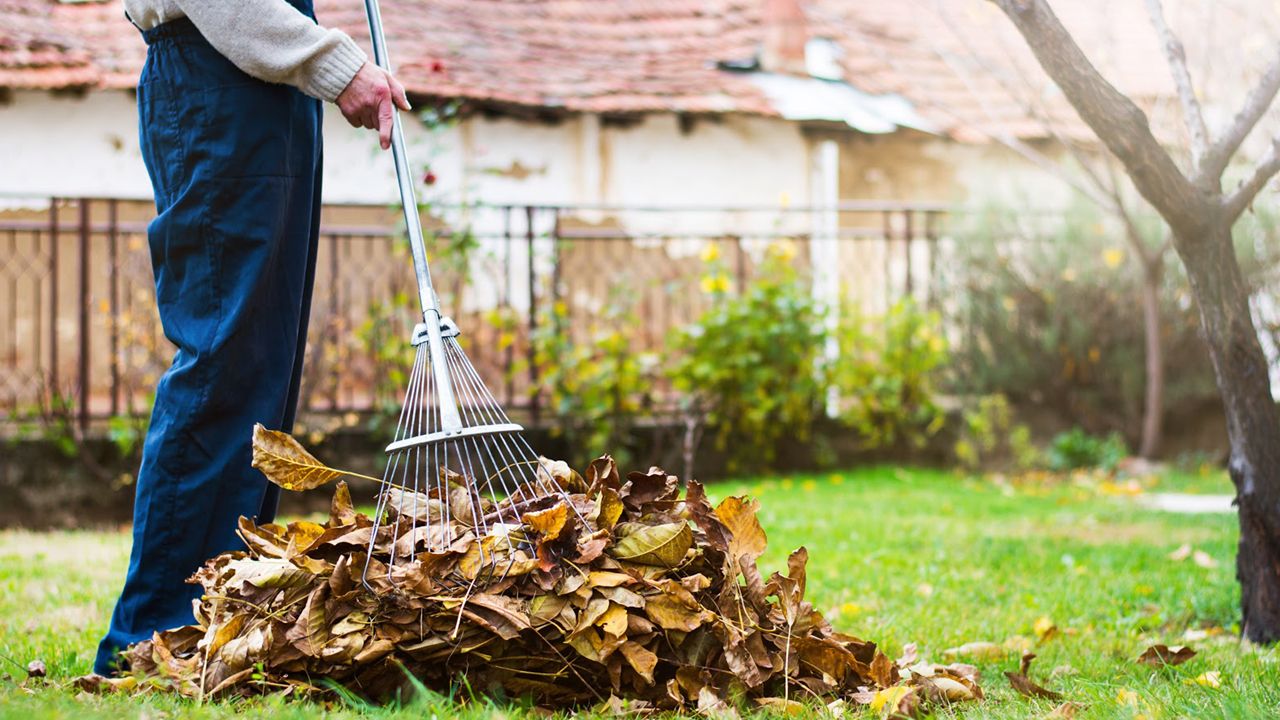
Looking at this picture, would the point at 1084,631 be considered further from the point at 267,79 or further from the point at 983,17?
the point at 983,17

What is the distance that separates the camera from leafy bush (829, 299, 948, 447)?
22.9ft

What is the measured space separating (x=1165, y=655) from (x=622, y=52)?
7.53m

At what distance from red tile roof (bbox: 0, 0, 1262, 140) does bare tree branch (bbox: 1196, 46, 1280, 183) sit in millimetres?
4264

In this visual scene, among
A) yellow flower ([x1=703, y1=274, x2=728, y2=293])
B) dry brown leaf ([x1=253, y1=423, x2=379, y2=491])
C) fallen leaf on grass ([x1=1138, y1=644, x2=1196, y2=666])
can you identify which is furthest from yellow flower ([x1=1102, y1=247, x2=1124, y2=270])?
dry brown leaf ([x1=253, y1=423, x2=379, y2=491])

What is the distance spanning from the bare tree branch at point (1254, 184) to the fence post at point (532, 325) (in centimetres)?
418

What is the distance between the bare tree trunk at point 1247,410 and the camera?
269cm

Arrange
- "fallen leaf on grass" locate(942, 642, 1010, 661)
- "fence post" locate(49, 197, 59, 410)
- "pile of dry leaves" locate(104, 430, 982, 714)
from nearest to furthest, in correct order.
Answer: "pile of dry leaves" locate(104, 430, 982, 714) < "fallen leaf on grass" locate(942, 642, 1010, 661) < "fence post" locate(49, 197, 59, 410)

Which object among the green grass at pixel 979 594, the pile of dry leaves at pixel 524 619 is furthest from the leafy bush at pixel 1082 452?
the pile of dry leaves at pixel 524 619

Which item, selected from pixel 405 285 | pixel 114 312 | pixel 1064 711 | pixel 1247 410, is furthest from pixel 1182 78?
pixel 114 312

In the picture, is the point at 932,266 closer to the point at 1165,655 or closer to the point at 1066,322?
the point at 1066,322

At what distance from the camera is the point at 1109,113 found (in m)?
2.57

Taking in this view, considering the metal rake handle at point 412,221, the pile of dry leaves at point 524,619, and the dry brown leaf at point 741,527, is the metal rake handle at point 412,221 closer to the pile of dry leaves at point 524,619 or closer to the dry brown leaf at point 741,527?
the pile of dry leaves at point 524,619

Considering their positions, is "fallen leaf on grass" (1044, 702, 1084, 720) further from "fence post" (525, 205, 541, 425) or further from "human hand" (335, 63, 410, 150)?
"fence post" (525, 205, 541, 425)

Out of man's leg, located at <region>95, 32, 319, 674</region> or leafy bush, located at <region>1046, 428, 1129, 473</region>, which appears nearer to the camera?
man's leg, located at <region>95, 32, 319, 674</region>
